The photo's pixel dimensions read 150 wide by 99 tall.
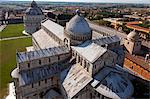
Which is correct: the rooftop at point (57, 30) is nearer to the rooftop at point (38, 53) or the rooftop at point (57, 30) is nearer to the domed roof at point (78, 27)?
the rooftop at point (38, 53)

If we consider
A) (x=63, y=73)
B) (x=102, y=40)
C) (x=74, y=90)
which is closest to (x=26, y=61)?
(x=63, y=73)

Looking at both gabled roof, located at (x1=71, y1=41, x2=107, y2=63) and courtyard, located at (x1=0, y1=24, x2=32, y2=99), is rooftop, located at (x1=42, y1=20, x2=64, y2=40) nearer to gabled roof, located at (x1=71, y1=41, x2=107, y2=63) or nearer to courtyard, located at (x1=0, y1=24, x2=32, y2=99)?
gabled roof, located at (x1=71, y1=41, x2=107, y2=63)

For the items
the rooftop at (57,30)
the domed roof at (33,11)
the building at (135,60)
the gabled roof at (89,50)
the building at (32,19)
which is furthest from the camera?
the domed roof at (33,11)

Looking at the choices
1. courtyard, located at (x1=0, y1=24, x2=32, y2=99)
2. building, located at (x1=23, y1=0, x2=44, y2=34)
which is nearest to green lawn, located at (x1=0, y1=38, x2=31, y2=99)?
courtyard, located at (x1=0, y1=24, x2=32, y2=99)

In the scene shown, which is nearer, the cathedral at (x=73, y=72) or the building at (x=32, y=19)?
the cathedral at (x=73, y=72)

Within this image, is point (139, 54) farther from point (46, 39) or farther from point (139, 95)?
point (46, 39)

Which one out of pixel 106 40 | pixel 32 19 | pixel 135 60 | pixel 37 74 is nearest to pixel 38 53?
pixel 37 74

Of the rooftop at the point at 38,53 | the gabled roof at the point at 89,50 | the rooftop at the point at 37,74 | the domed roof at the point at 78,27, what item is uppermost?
the domed roof at the point at 78,27

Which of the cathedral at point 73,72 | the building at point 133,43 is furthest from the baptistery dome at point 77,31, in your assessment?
the building at point 133,43
